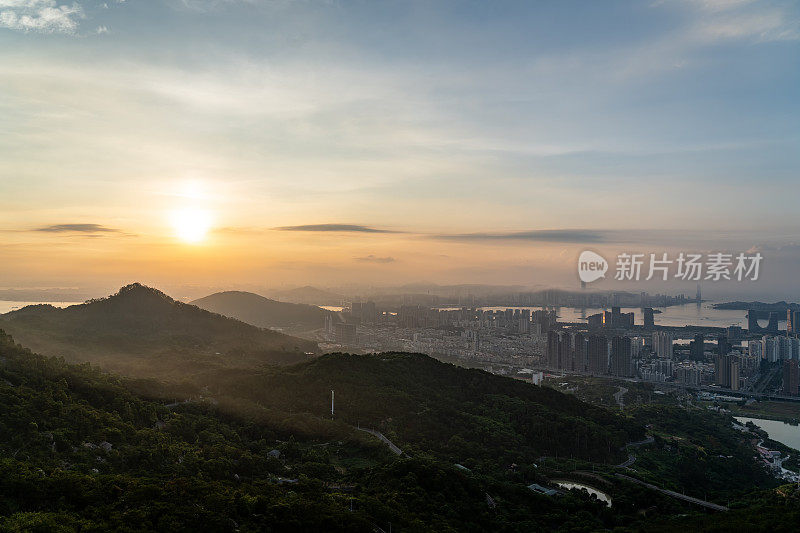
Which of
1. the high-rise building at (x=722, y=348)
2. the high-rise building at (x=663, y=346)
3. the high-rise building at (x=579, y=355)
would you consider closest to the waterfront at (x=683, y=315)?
the high-rise building at (x=663, y=346)

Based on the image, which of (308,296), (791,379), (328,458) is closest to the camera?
(328,458)

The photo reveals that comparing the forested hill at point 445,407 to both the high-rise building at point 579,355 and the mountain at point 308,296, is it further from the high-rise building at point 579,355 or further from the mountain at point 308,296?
the mountain at point 308,296

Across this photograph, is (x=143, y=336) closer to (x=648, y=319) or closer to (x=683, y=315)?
(x=648, y=319)

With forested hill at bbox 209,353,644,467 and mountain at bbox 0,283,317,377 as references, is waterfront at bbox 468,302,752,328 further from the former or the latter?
forested hill at bbox 209,353,644,467

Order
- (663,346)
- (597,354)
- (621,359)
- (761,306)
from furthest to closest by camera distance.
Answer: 1. (761,306)
2. (663,346)
3. (597,354)
4. (621,359)

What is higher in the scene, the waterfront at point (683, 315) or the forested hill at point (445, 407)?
the forested hill at point (445, 407)

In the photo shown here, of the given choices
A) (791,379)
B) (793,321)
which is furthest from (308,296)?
(791,379)

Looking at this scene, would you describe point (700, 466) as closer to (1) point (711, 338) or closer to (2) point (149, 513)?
(2) point (149, 513)
